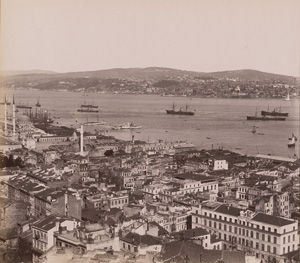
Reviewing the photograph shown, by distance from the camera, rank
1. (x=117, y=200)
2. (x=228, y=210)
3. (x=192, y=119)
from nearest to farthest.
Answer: (x=228, y=210), (x=117, y=200), (x=192, y=119)

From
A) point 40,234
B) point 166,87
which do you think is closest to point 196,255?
point 40,234

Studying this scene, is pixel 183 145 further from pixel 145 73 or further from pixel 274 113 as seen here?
pixel 145 73

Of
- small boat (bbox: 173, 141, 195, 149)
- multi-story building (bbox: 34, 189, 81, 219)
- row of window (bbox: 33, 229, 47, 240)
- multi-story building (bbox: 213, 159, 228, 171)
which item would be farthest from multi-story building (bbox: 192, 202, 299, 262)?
small boat (bbox: 173, 141, 195, 149)

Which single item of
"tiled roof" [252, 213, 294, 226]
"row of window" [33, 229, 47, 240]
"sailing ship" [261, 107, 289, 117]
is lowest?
"row of window" [33, 229, 47, 240]

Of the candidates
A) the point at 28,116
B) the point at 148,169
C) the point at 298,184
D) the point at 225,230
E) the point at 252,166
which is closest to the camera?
the point at 225,230

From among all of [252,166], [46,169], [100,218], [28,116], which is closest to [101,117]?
[28,116]

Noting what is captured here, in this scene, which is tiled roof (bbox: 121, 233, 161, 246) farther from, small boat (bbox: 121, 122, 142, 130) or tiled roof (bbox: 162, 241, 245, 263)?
small boat (bbox: 121, 122, 142, 130)

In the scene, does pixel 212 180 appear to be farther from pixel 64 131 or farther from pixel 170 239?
pixel 64 131
